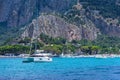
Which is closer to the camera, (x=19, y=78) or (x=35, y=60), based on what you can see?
(x=19, y=78)

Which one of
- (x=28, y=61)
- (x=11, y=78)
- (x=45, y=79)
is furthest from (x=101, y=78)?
(x=28, y=61)

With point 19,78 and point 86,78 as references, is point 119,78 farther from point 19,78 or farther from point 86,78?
point 19,78

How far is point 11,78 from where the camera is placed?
316 ft

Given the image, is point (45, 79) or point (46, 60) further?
point (46, 60)

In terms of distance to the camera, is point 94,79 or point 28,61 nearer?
point 94,79

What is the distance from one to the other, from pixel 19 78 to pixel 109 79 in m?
16.3

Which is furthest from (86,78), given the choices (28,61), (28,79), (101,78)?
(28,61)

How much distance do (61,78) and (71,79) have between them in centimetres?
261

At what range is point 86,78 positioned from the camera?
94625 mm

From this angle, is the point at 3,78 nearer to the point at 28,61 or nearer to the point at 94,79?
the point at 94,79

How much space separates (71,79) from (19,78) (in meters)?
9.70

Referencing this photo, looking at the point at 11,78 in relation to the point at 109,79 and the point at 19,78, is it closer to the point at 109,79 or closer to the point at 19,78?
the point at 19,78

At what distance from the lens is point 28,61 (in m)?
190

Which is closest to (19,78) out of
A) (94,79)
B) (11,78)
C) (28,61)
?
(11,78)
